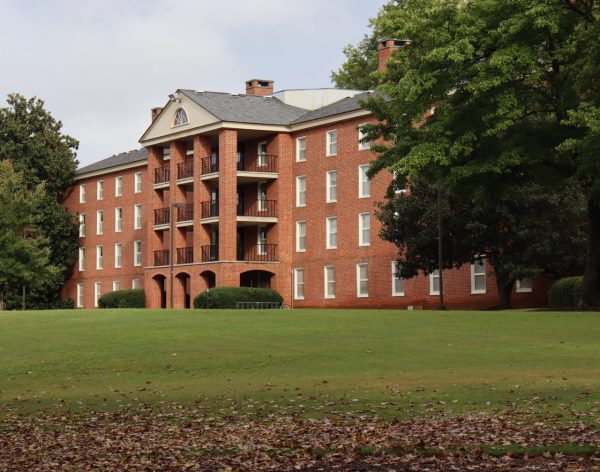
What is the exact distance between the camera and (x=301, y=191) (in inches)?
2810

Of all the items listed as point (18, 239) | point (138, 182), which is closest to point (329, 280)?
point (138, 182)

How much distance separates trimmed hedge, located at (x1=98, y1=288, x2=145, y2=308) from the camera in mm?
76312

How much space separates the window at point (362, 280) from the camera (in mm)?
66812

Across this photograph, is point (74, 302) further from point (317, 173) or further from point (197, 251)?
point (317, 173)

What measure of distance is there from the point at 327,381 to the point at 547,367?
435 cm

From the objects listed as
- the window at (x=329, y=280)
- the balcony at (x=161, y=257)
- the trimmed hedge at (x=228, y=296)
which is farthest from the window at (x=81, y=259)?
the window at (x=329, y=280)

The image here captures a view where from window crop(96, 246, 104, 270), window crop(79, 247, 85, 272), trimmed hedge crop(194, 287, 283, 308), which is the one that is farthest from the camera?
window crop(79, 247, 85, 272)

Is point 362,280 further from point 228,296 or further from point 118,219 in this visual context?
point 118,219

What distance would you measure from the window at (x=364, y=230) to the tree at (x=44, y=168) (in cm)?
2664

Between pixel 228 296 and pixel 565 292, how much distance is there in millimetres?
22806

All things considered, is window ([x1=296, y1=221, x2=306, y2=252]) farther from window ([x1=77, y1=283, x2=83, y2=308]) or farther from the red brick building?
A: window ([x1=77, y1=283, x2=83, y2=308])

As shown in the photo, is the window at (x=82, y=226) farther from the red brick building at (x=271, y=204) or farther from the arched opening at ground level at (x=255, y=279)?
the arched opening at ground level at (x=255, y=279)

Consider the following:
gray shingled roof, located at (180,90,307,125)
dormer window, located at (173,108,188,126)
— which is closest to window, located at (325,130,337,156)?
gray shingled roof, located at (180,90,307,125)

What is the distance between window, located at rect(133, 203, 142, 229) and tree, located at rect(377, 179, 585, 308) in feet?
112
